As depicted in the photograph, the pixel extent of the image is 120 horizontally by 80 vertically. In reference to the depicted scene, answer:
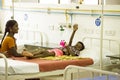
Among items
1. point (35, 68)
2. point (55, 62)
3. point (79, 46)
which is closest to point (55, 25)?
point (79, 46)

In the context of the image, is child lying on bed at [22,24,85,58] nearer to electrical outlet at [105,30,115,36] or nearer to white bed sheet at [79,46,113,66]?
white bed sheet at [79,46,113,66]

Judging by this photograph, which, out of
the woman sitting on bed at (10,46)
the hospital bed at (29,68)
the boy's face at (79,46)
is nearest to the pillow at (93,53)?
the boy's face at (79,46)

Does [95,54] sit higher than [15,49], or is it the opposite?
[15,49]

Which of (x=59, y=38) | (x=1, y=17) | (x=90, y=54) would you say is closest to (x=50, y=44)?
(x=59, y=38)

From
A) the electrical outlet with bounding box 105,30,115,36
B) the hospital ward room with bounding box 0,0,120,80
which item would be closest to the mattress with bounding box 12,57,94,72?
the hospital ward room with bounding box 0,0,120,80

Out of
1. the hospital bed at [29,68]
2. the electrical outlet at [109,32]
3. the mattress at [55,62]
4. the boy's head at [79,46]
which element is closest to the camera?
the hospital bed at [29,68]

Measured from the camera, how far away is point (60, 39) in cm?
670

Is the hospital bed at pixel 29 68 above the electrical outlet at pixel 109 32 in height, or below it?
below

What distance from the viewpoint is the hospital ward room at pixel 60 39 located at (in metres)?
4.53

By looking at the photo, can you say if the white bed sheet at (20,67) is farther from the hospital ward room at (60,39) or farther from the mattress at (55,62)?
the mattress at (55,62)

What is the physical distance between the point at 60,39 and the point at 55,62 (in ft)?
6.74

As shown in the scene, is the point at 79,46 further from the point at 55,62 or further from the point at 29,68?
the point at 29,68

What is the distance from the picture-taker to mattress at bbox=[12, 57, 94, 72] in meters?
4.52

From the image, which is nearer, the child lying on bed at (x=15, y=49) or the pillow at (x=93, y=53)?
the child lying on bed at (x=15, y=49)
